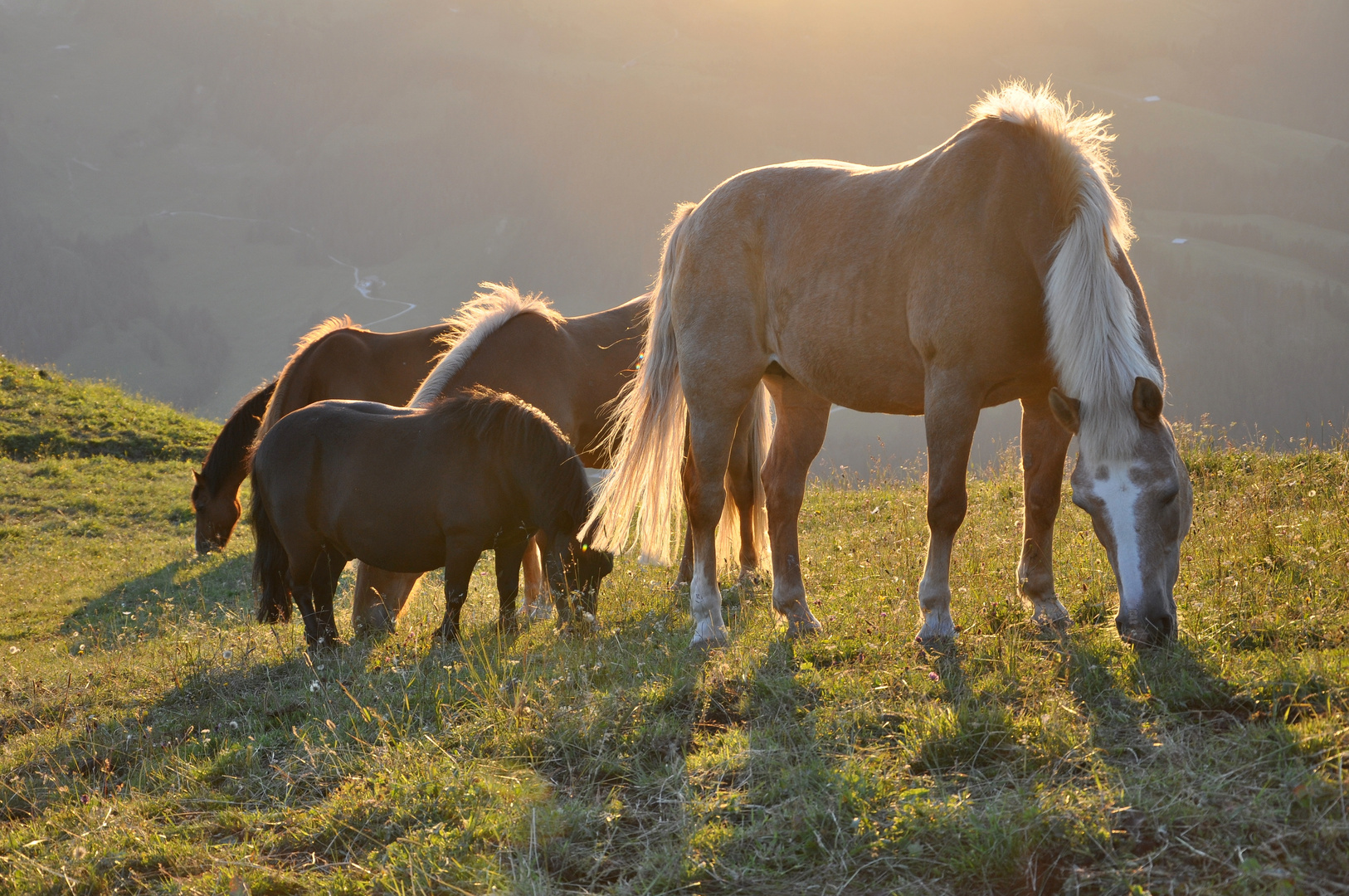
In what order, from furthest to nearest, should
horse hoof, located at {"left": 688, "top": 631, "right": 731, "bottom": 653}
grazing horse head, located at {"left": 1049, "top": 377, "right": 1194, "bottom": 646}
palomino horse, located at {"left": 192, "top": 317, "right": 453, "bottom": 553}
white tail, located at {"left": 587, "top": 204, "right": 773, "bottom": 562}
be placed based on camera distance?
palomino horse, located at {"left": 192, "top": 317, "right": 453, "bottom": 553} < white tail, located at {"left": 587, "top": 204, "right": 773, "bottom": 562} < horse hoof, located at {"left": 688, "top": 631, "right": 731, "bottom": 653} < grazing horse head, located at {"left": 1049, "top": 377, "right": 1194, "bottom": 646}

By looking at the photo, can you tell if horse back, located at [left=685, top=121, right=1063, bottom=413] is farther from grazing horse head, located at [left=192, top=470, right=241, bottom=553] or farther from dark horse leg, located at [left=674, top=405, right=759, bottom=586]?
grazing horse head, located at [left=192, top=470, right=241, bottom=553]

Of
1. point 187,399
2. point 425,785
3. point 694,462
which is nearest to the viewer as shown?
point 425,785

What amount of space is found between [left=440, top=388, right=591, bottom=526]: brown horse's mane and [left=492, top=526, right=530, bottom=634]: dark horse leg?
33 cm

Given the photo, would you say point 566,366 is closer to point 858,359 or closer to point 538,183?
point 858,359

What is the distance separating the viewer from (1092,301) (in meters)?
3.44

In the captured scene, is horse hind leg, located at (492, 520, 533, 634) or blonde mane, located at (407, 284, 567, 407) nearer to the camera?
horse hind leg, located at (492, 520, 533, 634)

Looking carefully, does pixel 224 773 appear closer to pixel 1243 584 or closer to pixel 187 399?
pixel 1243 584

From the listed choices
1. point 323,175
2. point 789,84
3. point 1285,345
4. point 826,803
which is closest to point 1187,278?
point 1285,345

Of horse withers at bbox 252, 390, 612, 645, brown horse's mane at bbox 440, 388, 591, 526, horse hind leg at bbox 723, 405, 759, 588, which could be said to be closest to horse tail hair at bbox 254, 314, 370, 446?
horse withers at bbox 252, 390, 612, 645

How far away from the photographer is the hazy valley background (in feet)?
360

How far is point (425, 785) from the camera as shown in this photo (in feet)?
9.41

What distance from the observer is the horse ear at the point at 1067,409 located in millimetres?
3334

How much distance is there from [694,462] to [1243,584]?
2832 mm

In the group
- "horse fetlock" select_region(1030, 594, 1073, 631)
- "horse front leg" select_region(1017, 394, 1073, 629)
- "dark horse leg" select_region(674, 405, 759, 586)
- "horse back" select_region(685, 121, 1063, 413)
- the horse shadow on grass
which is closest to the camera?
"horse back" select_region(685, 121, 1063, 413)
